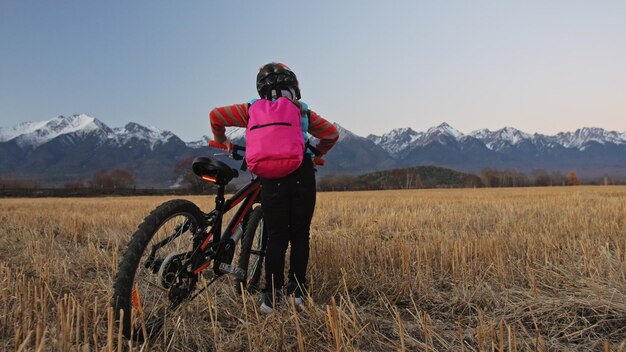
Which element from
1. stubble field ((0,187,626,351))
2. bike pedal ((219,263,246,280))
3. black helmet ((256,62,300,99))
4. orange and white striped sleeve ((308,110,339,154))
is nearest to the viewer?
stubble field ((0,187,626,351))

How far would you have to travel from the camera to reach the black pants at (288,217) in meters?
2.86

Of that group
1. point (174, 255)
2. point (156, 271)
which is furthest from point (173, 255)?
point (156, 271)

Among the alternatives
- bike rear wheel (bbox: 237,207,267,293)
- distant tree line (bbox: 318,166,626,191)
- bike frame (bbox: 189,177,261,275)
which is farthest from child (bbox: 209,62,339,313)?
distant tree line (bbox: 318,166,626,191)

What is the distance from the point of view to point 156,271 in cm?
244

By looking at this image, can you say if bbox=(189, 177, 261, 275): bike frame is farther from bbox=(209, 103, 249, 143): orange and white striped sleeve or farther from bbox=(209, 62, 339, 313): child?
bbox=(209, 103, 249, 143): orange and white striped sleeve

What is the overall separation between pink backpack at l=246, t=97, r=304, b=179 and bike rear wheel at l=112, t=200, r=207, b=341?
0.57 metres

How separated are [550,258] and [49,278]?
185 inches

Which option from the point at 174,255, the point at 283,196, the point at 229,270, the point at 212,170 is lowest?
the point at 229,270

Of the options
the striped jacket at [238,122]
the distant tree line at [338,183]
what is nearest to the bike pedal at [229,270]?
the distant tree line at [338,183]

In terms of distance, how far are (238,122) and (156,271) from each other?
1.21 meters

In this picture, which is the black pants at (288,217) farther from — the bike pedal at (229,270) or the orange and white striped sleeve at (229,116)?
the orange and white striped sleeve at (229,116)

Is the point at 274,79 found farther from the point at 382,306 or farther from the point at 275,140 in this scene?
the point at 382,306

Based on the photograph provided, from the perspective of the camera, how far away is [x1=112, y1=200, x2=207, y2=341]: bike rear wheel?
2100 millimetres

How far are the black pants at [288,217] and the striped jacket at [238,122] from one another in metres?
0.28
